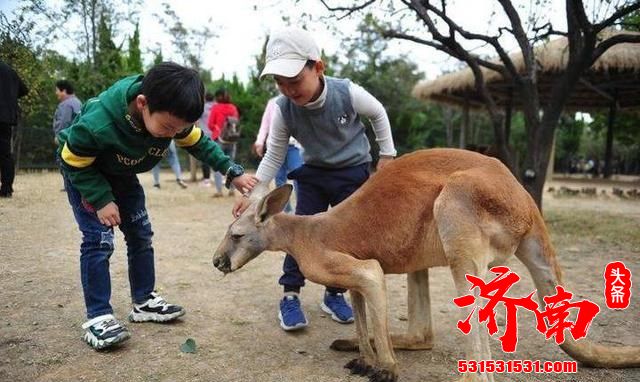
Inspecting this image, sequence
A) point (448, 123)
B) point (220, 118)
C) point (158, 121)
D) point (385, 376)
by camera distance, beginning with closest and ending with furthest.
Result: 1. point (385, 376)
2. point (158, 121)
3. point (220, 118)
4. point (448, 123)

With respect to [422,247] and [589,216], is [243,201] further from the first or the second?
[589,216]

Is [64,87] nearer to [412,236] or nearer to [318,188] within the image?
[318,188]

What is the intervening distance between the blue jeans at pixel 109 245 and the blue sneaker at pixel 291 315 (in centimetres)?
79

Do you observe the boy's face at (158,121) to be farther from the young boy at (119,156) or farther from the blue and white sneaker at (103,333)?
the blue and white sneaker at (103,333)

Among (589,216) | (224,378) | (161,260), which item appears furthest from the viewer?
(589,216)

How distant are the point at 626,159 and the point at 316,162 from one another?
31809 millimetres

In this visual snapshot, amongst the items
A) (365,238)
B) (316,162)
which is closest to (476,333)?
(365,238)

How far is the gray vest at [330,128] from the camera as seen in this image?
289 cm

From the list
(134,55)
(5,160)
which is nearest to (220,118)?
(5,160)

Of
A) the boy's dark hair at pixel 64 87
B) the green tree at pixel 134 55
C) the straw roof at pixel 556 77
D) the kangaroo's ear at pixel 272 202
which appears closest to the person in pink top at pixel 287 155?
the kangaroo's ear at pixel 272 202

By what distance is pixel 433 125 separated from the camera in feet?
85.7

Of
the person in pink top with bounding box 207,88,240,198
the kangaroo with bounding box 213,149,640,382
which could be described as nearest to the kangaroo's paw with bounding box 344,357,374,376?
the kangaroo with bounding box 213,149,640,382

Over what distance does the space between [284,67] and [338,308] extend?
1.50 m

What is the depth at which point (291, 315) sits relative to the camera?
297 cm
